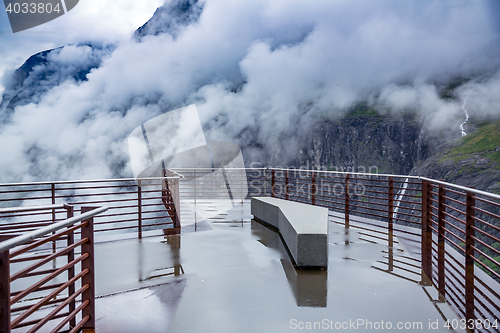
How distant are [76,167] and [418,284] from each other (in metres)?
110

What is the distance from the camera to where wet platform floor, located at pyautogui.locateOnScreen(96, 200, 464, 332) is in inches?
108

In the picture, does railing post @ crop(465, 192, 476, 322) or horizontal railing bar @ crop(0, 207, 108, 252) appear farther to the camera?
railing post @ crop(465, 192, 476, 322)

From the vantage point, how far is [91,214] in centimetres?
232

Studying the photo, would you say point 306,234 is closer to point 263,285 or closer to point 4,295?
point 263,285

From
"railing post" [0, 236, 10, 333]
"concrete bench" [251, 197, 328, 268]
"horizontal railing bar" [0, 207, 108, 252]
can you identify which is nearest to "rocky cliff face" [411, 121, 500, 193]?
"concrete bench" [251, 197, 328, 268]

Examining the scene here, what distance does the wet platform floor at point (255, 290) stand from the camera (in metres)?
2.73

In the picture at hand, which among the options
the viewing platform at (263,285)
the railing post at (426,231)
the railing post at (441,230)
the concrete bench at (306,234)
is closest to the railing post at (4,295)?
the viewing platform at (263,285)

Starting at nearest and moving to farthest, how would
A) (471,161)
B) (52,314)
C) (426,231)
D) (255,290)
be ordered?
1. (52,314)
2. (255,290)
3. (426,231)
4. (471,161)

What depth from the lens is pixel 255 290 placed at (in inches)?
133

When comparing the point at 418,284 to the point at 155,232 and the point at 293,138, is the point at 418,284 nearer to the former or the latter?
the point at 155,232

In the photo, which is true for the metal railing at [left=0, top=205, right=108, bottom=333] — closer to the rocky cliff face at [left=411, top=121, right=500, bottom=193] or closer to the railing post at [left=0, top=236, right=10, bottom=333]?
the railing post at [left=0, top=236, right=10, bottom=333]

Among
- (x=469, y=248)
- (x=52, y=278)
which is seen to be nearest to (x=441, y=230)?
(x=469, y=248)

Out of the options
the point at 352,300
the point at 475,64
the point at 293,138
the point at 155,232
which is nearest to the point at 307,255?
the point at 352,300

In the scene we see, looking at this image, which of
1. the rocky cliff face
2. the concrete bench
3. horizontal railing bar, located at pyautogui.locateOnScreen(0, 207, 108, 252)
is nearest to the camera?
horizontal railing bar, located at pyautogui.locateOnScreen(0, 207, 108, 252)
